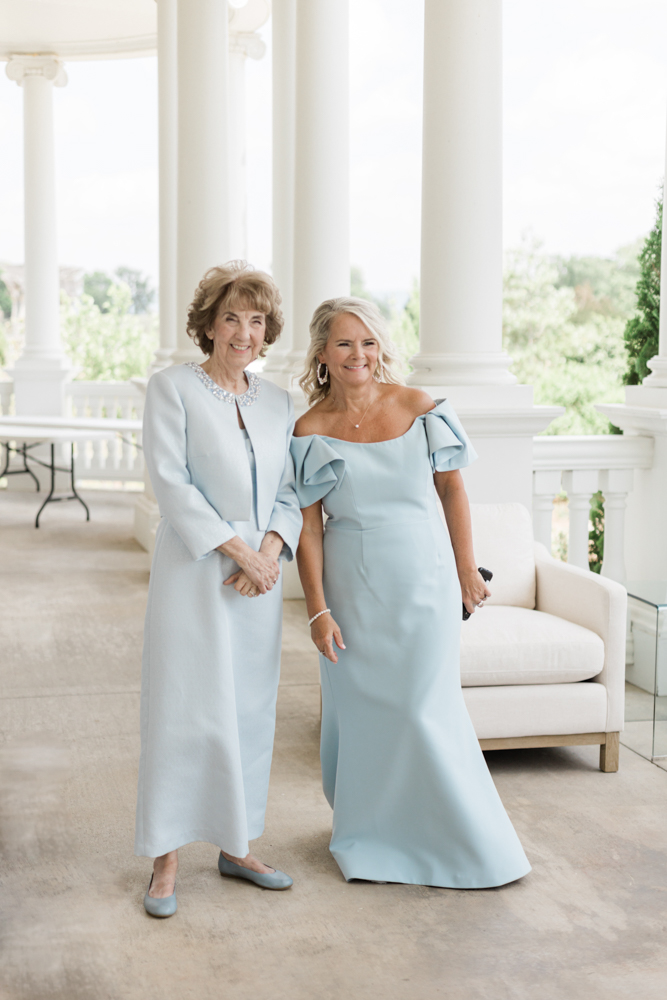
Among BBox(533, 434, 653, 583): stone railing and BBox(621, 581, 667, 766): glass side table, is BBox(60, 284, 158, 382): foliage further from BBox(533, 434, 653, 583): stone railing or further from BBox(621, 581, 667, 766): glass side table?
BBox(621, 581, 667, 766): glass side table

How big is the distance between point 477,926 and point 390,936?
27 centimetres

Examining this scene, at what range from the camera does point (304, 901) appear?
11.3ft

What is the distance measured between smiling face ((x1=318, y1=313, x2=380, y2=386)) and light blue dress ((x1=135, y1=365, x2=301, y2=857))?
28cm

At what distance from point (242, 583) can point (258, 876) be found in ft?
3.28

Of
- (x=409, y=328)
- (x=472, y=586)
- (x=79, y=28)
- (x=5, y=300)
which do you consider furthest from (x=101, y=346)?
(x=472, y=586)

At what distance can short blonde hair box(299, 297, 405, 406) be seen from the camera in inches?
139

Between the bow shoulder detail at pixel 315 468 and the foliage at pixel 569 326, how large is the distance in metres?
21.5

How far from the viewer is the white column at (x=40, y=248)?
13695 millimetres

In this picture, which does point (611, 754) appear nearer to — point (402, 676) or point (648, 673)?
point (648, 673)

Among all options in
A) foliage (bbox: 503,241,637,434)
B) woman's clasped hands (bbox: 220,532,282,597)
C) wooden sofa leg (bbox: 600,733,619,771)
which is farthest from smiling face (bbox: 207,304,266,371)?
foliage (bbox: 503,241,637,434)

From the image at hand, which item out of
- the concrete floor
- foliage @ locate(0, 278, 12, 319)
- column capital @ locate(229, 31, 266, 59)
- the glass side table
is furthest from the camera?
foliage @ locate(0, 278, 12, 319)

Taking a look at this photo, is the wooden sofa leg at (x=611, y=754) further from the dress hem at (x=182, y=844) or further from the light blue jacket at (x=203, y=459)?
the light blue jacket at (x=203, y=459)

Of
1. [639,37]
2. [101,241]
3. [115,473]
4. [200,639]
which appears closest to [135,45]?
[115,473]

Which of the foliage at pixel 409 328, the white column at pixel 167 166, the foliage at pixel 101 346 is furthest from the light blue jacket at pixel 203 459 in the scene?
the foliage at pixel 409 328
